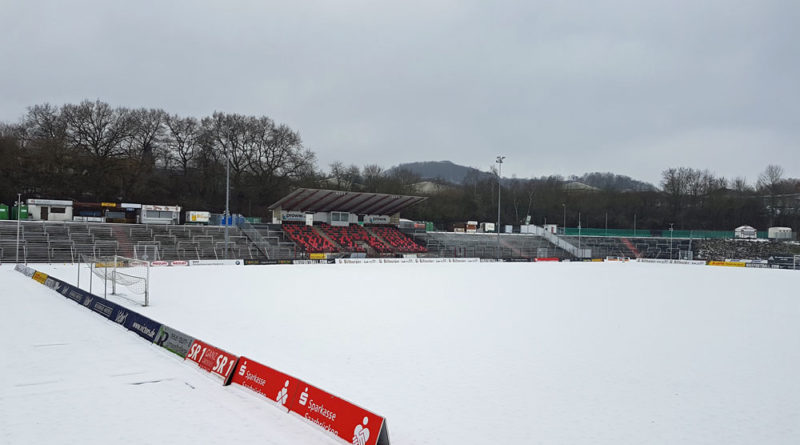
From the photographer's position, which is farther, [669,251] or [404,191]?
[404,191]

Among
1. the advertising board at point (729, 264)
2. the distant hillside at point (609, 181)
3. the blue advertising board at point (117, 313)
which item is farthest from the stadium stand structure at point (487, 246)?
the distant hillside at point (609, 181)

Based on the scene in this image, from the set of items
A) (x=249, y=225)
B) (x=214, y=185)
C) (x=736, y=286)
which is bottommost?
(x=736, y=286)

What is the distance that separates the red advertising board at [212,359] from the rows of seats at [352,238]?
158ft

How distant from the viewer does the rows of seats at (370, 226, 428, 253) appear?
2475 inches

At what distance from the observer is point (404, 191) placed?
9806cm

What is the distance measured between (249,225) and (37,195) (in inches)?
1158

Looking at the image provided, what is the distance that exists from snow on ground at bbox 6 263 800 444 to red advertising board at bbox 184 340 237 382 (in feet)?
1.22

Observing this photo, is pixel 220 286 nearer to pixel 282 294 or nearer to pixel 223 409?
pixel 282 294

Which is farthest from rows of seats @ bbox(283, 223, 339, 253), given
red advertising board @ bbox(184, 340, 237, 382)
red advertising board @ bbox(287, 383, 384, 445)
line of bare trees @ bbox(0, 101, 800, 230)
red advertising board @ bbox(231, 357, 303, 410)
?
red advertising board @ bbox(287, 383, 384, 445)

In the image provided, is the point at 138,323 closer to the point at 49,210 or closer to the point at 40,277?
the point at 40,277

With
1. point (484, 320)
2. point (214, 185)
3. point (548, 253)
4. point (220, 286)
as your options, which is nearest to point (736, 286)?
point (484, 320)

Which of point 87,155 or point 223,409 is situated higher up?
point 87,155

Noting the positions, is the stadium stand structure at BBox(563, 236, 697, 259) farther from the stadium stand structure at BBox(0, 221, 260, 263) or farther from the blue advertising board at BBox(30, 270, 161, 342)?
the blue advertising board at BBox(30, 270, 161, 342)

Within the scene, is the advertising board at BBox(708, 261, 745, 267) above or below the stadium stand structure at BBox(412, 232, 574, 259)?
below
